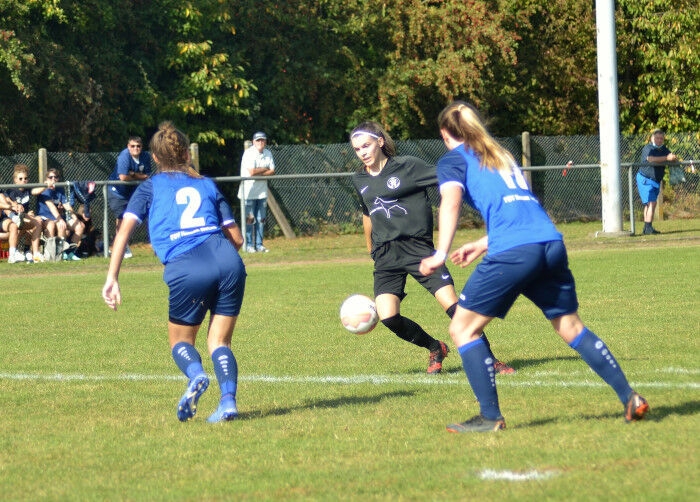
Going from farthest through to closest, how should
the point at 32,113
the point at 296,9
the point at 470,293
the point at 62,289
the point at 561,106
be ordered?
the point at 561,106 < the point at 296,9 < the point at 32,113 < the point at 62,289 < the point at 470,293

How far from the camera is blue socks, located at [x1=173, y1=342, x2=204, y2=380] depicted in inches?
265

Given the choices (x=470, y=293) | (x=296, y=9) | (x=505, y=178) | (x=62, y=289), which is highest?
(x=296, y=9)

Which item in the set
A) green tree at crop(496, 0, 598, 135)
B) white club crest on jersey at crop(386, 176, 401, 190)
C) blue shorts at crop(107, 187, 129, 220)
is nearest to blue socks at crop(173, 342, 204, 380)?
white club crest on jersey at crop(386, 176, 401, 190)

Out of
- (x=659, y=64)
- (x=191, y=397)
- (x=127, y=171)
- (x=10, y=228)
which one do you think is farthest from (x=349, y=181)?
(x=191, y=397)

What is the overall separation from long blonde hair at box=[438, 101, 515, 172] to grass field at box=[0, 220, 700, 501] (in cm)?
136

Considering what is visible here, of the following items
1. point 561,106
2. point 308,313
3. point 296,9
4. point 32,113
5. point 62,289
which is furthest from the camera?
point 561,106

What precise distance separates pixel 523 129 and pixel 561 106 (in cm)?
116

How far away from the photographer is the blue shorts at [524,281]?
596 cm

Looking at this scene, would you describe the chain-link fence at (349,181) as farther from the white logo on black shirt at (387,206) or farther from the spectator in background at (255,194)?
the white logo on black shirt at (387,206)

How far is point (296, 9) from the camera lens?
1135 inches

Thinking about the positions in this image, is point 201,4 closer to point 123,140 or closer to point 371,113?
point 123,140

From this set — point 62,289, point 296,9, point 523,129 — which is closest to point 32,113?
point 296,9

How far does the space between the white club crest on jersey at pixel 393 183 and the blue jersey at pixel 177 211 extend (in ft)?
6.72

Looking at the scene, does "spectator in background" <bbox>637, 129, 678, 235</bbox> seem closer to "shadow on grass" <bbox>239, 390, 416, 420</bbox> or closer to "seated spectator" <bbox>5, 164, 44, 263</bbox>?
"seated spectator" <bbox>5, 164, 44, 263</bbox>
